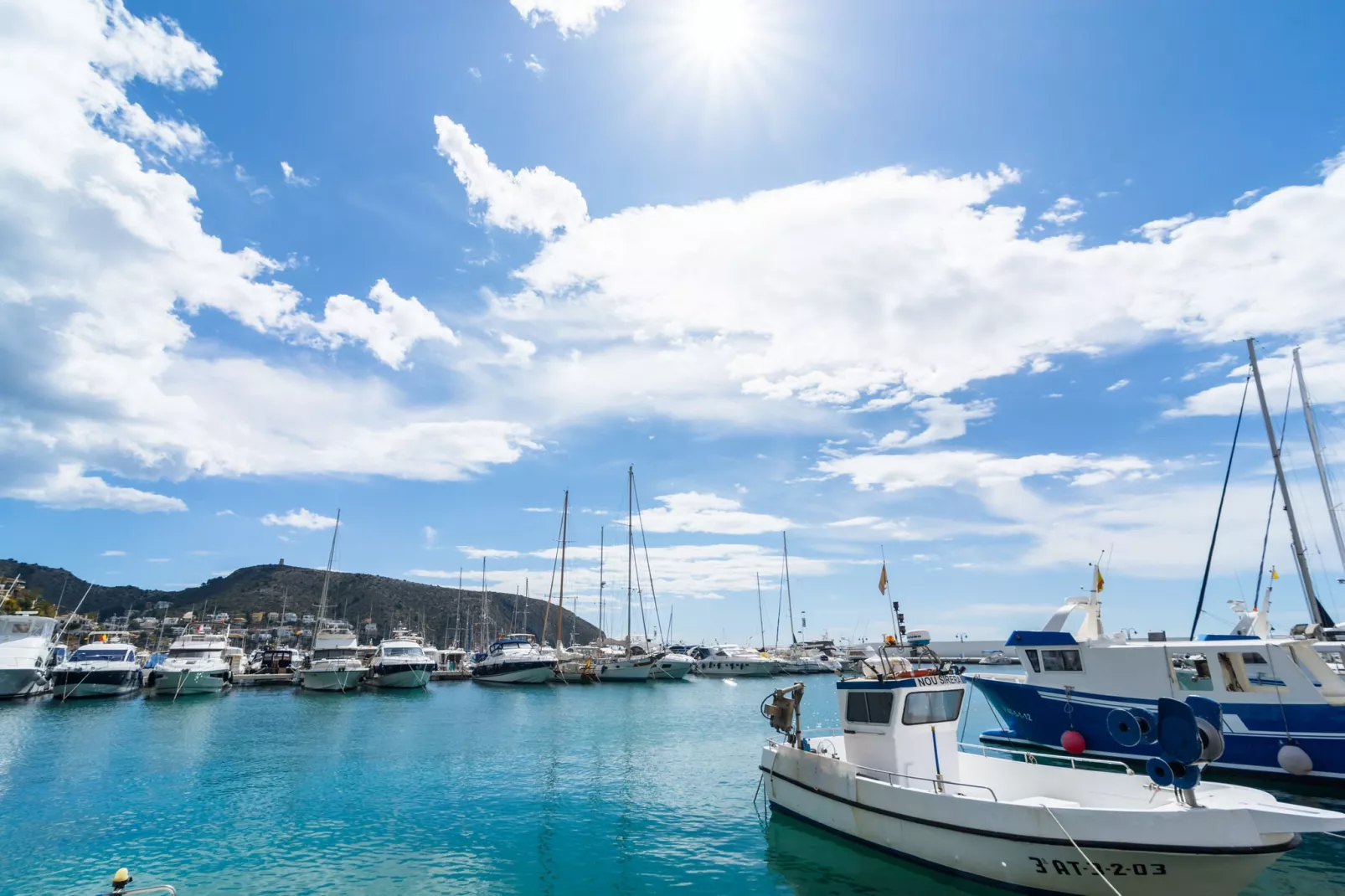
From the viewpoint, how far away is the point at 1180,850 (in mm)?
11078

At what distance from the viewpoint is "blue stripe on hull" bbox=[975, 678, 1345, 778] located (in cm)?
2052

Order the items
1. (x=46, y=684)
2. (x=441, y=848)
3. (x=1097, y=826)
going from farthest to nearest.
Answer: (x=46, y=684), (x=441, y=848), (x=1097, y=826)

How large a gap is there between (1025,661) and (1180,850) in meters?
17.6

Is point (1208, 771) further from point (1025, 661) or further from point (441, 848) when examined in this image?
point (441, 848)

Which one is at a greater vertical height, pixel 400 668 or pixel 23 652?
pixel 23 652

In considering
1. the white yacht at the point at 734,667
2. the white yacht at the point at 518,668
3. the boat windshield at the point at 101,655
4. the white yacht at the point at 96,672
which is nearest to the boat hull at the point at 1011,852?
the white yacht at the point at 518,668

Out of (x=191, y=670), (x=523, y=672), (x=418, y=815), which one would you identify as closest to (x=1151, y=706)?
(x=418, y=815)

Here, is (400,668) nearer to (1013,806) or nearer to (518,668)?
(518,668)

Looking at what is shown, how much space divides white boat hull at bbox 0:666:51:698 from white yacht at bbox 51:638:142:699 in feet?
4.37

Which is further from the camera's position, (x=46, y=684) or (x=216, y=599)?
(x=216, y=599)

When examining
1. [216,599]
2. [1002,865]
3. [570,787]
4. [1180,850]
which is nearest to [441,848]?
[570,787]

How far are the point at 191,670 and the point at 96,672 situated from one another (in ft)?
22.1

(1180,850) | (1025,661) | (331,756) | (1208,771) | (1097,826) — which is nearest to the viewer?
(1180,850)

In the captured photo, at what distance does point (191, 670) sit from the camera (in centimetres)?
5906
